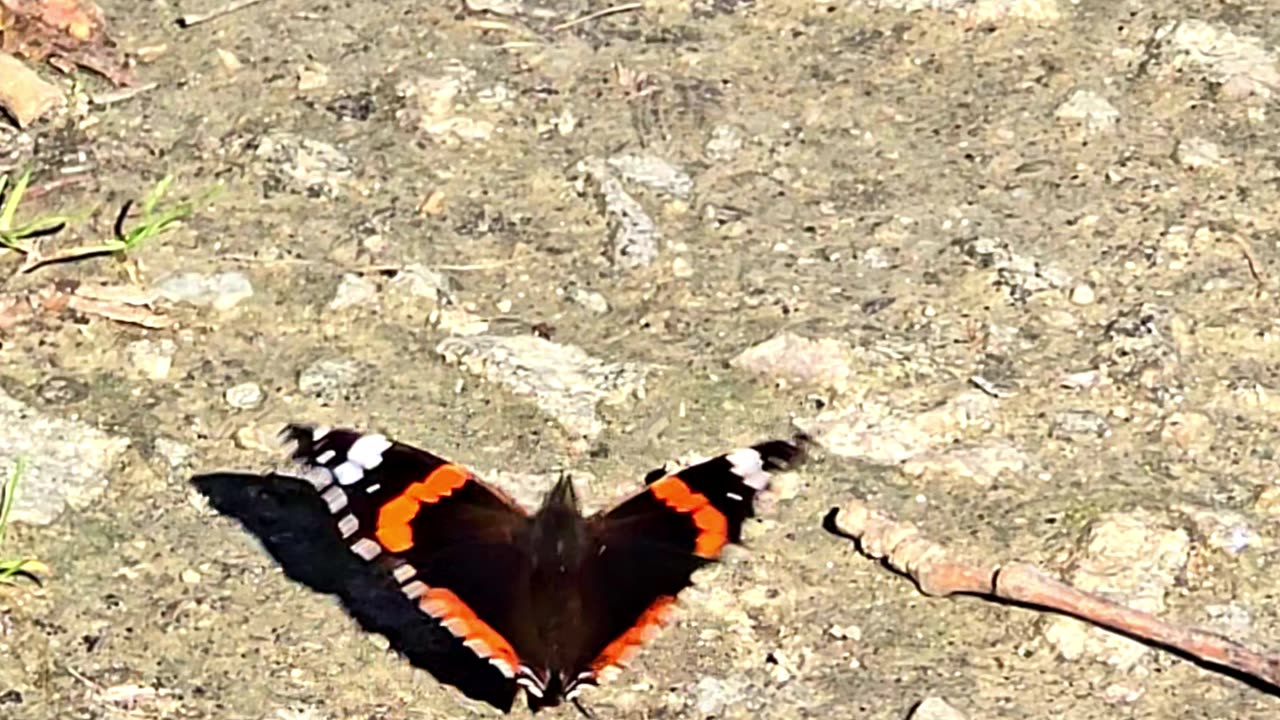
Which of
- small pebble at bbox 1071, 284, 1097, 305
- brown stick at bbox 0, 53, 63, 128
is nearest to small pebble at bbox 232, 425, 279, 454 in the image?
brown stick at bbox 0, 53, 63, 128

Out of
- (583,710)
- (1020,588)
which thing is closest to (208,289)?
(583,710)

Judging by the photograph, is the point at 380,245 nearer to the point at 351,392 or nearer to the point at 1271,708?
the point at 351,392

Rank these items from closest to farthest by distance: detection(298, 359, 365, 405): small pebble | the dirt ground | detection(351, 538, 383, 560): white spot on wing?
detection(351, 538, 383, 560): white spot on wing → the dirt ground → detection(298, 359, 365, 405): small pebble

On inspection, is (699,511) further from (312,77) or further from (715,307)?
(312,77)

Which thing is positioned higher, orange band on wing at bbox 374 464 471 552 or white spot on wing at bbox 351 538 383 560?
orange band on wing at bbox 374 464 471 552

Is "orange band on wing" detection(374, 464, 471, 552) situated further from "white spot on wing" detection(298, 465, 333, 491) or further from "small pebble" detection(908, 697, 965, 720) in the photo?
"small pebble" detection(908, 697, 965, 720)

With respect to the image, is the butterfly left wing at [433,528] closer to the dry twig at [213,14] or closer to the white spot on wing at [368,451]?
the white spot on wing at [368,451]
